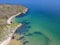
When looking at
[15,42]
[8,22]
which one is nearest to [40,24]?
[8,22]

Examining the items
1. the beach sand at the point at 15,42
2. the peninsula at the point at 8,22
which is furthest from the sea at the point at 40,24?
the peninsula at the point at 8,22

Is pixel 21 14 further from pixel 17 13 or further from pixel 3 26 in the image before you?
pixel 3 26

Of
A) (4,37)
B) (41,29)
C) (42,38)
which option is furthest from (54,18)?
(4,37)

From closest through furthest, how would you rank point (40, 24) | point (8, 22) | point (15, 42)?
point (15, 42) → point (8, 22) → point (40, 24)

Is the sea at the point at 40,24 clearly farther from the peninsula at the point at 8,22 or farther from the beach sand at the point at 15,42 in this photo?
the peninsula at the point at 8,22

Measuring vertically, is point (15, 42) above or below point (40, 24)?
below

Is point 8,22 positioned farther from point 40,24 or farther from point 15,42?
point 15,42
